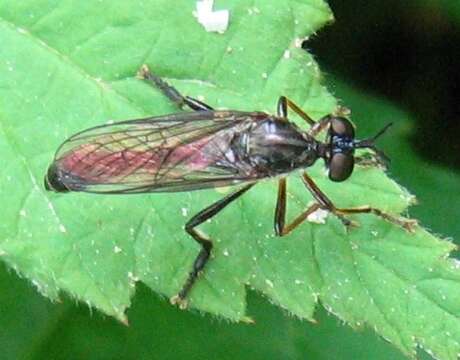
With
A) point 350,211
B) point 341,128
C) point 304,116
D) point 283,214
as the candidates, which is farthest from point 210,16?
point 350,211

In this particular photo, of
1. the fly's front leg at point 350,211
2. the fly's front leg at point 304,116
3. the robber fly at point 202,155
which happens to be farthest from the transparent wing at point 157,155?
the fly's front leg at point 350,211

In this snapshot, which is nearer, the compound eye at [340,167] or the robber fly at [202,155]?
the robber fly at [202,155]

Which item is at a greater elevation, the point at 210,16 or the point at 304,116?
the point at 210,16

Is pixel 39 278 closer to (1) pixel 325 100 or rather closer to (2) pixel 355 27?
(1) pixel 325 100

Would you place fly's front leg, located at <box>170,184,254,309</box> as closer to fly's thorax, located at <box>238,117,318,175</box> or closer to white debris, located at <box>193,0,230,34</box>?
fly's thorax, located at <box>238,117,318,175</box>

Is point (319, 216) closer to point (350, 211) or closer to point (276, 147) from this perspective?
point (350, 211)

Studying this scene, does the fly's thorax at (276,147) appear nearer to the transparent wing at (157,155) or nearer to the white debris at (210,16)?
the transparent wing at (157,155)
